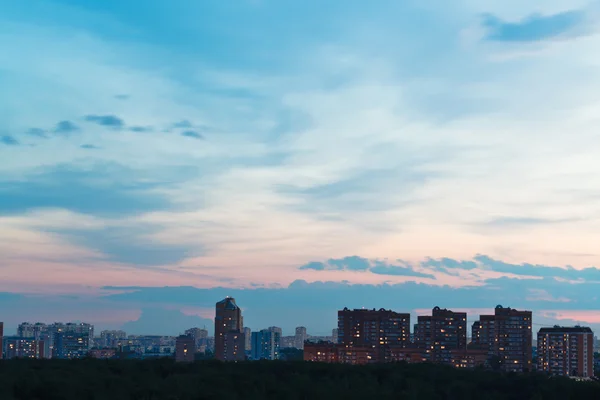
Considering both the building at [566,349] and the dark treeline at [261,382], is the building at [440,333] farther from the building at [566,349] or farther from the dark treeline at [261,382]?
the dark treeline at [261,382]

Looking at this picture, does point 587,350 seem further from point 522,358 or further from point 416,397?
point 416,397

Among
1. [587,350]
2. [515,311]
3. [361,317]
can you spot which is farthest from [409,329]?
[587,350]

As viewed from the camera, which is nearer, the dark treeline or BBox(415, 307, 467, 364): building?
the dark treeline

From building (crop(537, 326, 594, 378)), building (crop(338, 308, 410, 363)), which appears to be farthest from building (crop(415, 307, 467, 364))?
building (crop(537, 326, 594, 378))

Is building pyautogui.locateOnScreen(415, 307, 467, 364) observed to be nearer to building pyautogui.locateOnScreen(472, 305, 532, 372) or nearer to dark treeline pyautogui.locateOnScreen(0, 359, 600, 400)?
building pyautogui.locateOnScreen(472, 305, 532, 372)

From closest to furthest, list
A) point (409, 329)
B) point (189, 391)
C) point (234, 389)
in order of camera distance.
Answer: point (189, 391) < point (234, 389) < point (409, 329)
